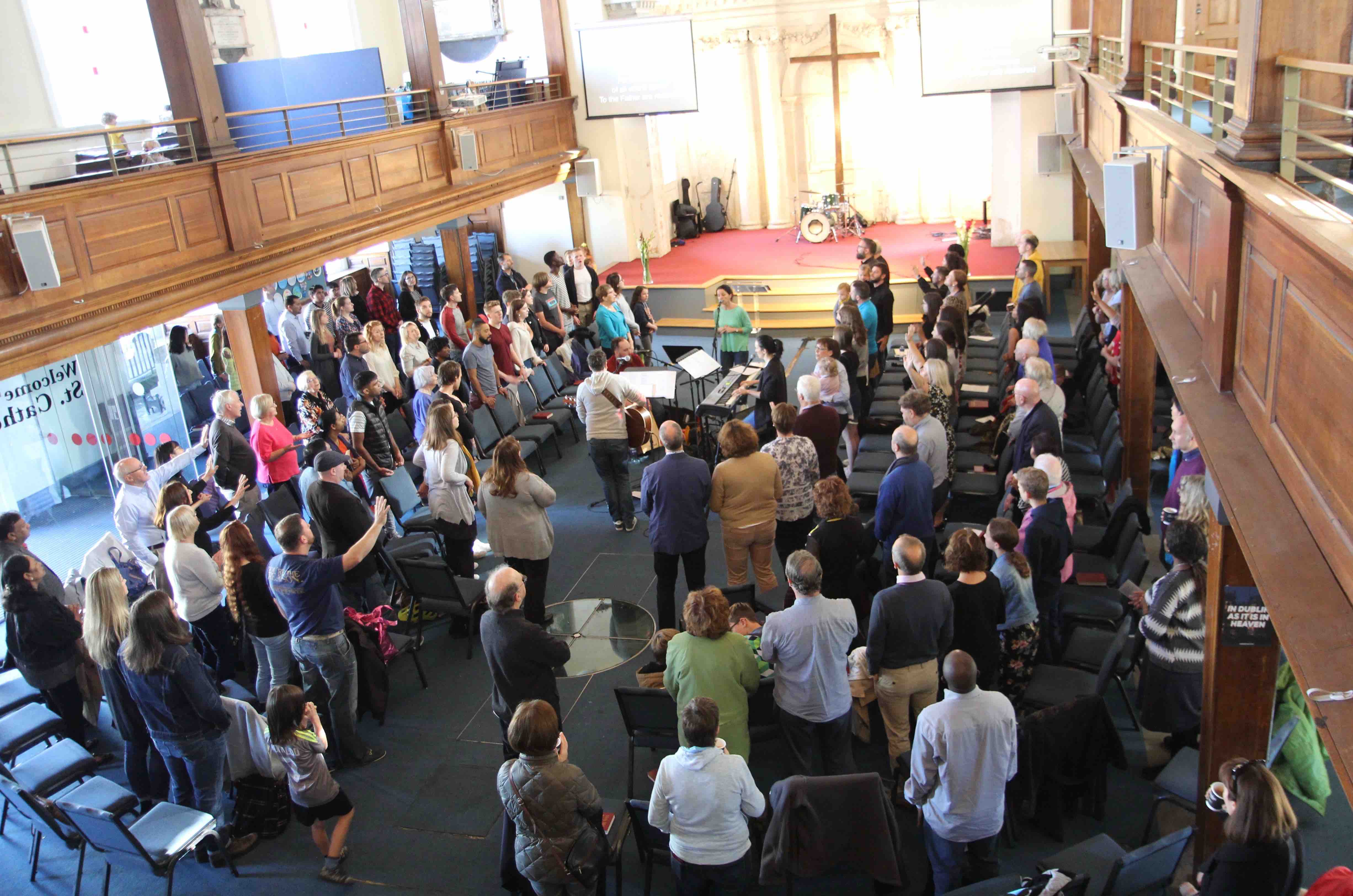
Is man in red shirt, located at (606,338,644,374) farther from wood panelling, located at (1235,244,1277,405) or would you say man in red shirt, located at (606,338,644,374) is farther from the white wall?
the white wall

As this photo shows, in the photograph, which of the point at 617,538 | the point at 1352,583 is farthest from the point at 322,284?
the point at 1352,583

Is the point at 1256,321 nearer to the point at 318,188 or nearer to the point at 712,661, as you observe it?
the point at 712,661

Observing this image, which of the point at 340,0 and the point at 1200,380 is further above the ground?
the point at 340,0

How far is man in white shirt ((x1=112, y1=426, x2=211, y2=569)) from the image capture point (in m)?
6.31

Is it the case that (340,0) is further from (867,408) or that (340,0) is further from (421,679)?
(421,679)

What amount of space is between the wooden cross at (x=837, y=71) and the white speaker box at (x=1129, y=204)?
13370 millimetres

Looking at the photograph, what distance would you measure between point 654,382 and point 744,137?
445 inches

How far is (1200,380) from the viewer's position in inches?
155

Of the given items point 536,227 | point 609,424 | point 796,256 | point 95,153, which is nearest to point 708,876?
point 609,424

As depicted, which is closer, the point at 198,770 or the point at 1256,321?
the point at 1256,321

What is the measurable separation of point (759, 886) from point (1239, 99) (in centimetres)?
358

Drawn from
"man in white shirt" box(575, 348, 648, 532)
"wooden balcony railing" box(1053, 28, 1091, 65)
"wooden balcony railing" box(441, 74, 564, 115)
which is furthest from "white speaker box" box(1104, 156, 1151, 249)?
"wooden balcony railing" box(441, 74, 564, 115)

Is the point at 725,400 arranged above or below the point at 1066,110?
below

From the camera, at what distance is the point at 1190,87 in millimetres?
5848
